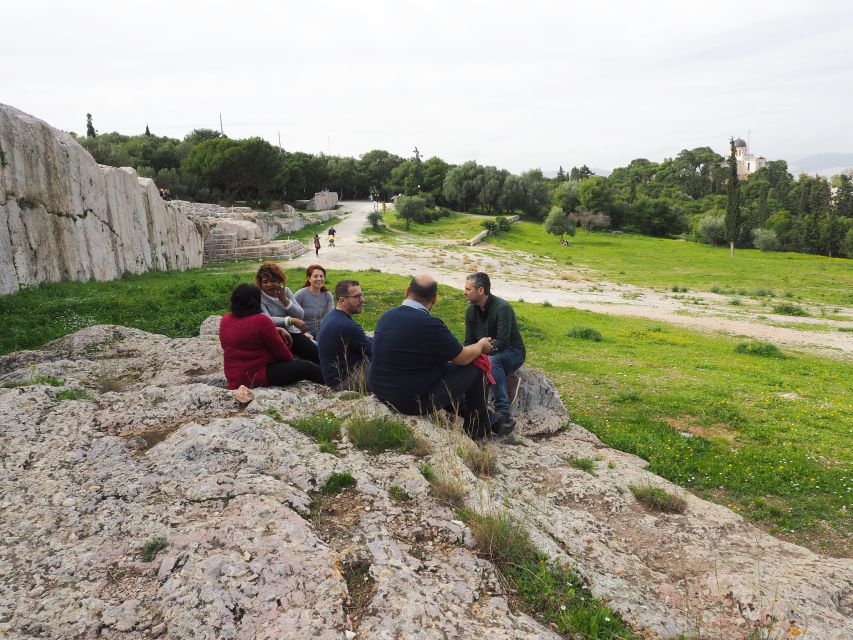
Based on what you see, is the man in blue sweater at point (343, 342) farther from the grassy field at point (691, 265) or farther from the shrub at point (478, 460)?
the grassy field at point (691, 265)

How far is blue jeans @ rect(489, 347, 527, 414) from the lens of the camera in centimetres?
807

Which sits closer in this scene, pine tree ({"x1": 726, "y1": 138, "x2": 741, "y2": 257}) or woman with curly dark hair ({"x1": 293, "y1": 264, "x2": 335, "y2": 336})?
woman with curly dark hair ({"x1": 293, "y1": 264, "x2": 335, "y2": 336})

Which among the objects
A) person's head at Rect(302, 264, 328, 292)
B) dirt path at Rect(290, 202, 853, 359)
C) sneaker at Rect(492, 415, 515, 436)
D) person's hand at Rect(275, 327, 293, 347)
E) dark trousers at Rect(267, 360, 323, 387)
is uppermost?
person's head at Rect(302, 264, 328, 292)

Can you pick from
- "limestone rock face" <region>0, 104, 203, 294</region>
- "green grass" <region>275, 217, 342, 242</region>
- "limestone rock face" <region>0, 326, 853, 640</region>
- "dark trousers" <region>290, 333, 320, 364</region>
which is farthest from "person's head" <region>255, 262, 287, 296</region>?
"green grass" <region>275, 217, 342, 242</region>

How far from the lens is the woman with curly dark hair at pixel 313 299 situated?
1088 centimetres

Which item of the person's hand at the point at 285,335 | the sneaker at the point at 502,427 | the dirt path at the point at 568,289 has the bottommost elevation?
the dirt path at the point at 568,289

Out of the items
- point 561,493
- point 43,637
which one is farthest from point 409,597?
point 561,493

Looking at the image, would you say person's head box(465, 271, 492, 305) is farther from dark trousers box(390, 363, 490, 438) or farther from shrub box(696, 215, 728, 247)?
shrub box(696, 215, 728, 247)

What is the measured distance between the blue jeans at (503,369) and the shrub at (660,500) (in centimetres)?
217

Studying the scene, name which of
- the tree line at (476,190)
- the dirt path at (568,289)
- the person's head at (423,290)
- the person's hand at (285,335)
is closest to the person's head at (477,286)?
the person's head at (423,290)

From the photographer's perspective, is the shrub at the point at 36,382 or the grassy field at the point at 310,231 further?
the grassy field at the point at 310,231

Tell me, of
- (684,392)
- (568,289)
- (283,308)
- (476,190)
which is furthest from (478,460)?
(476,190)

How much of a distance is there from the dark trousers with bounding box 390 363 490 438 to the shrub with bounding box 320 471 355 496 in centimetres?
157

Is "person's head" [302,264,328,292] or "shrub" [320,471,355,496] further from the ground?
"person's head" [302,264,328,292]
